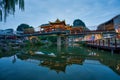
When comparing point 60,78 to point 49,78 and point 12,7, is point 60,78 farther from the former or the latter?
point 12,7

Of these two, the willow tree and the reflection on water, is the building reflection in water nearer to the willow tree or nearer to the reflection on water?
the reflection on water

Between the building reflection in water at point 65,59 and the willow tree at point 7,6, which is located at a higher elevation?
the willow tree at point 7,6

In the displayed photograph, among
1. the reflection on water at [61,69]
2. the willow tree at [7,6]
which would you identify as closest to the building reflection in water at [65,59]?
the reflection on water at [61,69]

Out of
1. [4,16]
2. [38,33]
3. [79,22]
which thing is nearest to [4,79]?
[4,16]

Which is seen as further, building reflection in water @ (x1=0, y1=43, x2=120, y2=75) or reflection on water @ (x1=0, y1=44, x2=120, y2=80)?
building reflection in water @ (x1=0, y1=43, x2=120, y2=75)

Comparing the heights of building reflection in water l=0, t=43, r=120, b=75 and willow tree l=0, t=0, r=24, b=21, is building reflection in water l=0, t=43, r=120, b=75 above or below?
below

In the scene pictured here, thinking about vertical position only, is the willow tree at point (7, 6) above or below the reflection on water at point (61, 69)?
above

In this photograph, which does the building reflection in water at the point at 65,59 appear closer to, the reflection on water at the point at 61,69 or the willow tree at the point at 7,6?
the reflection on water at the point at 61,69

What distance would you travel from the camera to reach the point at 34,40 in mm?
48500

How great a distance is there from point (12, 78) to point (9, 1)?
461 cm

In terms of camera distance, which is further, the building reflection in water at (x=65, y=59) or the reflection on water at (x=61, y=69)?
the building reflection in water at (x=65, y=59)

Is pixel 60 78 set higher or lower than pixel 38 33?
lower

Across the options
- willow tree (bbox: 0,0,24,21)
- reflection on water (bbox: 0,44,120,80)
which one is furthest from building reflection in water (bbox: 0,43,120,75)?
willow tree (bbox: 0,0,24,21)

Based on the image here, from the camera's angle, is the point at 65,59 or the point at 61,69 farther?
the point at 65,59
